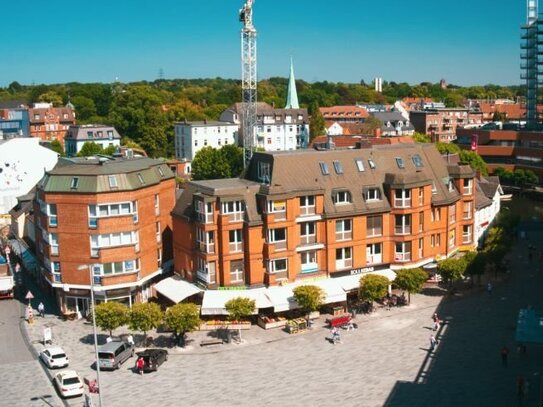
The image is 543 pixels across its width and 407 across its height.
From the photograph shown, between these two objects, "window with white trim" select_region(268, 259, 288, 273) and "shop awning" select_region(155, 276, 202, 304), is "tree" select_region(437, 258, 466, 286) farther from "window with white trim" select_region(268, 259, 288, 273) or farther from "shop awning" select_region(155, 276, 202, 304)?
"shop awning" select_region(155, 276, 202, 304)

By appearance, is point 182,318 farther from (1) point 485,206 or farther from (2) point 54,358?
(1) point 485,206

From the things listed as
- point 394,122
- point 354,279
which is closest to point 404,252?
point 354,279

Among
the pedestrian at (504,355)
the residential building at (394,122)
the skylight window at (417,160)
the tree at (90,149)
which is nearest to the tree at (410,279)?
the skylight window at (417,160)

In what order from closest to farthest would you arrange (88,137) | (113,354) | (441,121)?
(113,354)
(88,137)
(441,121)

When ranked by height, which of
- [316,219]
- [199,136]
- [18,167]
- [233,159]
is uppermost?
[199,136]

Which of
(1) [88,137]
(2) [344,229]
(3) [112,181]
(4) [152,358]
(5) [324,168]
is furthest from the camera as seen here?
(1) [88,137]

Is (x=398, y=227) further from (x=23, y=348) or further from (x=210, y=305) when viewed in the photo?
(x=23, y=348)

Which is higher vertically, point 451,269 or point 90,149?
point 90,149

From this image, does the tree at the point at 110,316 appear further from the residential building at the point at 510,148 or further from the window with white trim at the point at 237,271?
the residential building at the point at 510,148
